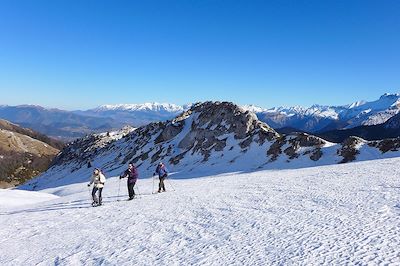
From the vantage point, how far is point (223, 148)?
74.8 metres

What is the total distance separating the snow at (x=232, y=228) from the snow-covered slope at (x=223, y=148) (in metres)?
26.1

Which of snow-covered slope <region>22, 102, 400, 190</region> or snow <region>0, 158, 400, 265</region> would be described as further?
snow-covered slope <region>22, 102, 400, 190</region>

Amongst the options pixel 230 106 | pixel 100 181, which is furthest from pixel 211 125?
pixel 100 181

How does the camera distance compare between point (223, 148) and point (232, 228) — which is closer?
point (232, 228)

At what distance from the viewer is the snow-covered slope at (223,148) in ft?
184

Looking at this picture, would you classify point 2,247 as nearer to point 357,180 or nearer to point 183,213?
point 183,213

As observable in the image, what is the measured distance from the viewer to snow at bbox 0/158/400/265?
49.7 feet

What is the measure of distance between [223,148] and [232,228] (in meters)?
55.6

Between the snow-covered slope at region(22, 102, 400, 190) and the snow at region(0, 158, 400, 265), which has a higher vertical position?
the snow-covered slope at region(22, 102, 400, 190)

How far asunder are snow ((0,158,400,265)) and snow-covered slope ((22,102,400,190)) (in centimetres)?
2606

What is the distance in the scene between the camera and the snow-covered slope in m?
56.1

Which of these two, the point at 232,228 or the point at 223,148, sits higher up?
the point at 223,148

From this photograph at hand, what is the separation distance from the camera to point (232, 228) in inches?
759

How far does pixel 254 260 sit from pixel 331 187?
46.5 feet
